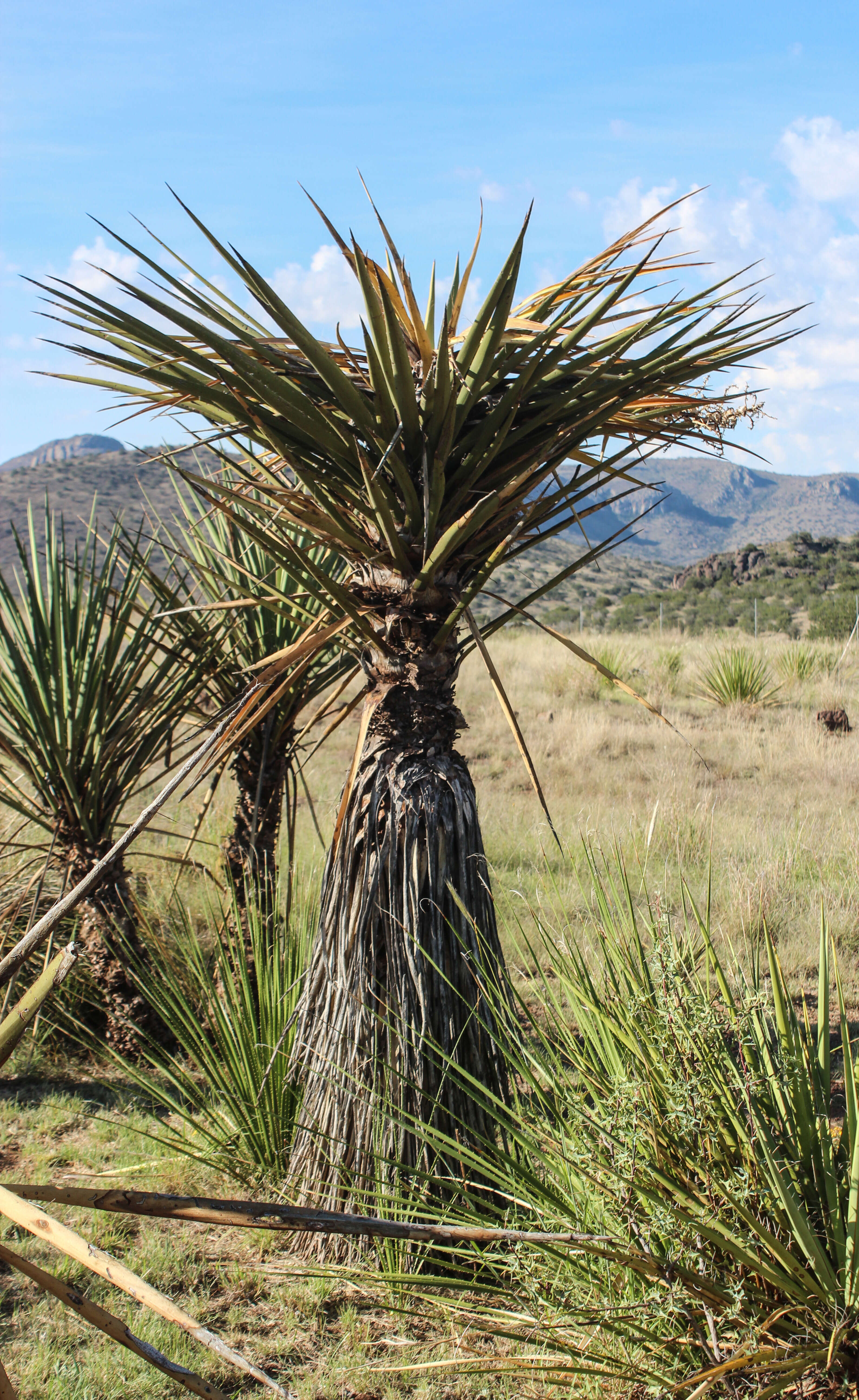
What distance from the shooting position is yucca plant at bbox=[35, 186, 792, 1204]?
74.8 inches

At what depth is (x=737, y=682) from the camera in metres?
11.2

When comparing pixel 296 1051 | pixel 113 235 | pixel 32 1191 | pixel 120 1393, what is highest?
pixel 113 235

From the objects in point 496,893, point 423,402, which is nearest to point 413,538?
point 423,402

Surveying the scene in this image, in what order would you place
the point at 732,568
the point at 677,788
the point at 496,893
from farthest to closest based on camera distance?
1. the point at 732,568
2. the point at 677,788
3. the point at 496,893

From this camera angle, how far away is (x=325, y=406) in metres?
2.04

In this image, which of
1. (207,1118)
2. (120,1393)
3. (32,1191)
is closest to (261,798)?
(207,1118)

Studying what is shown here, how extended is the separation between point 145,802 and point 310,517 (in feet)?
18.0

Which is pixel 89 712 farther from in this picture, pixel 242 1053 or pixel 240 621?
pixel 242 1053

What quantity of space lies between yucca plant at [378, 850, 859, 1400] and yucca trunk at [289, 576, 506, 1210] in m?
0.29

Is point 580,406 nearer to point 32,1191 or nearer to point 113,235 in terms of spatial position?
point 113,235

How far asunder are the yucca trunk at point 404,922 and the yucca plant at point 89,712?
4.00 feet

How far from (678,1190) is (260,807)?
7.38 feet

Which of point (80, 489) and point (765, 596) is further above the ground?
point (80, 489)

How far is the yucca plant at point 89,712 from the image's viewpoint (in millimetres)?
3174
